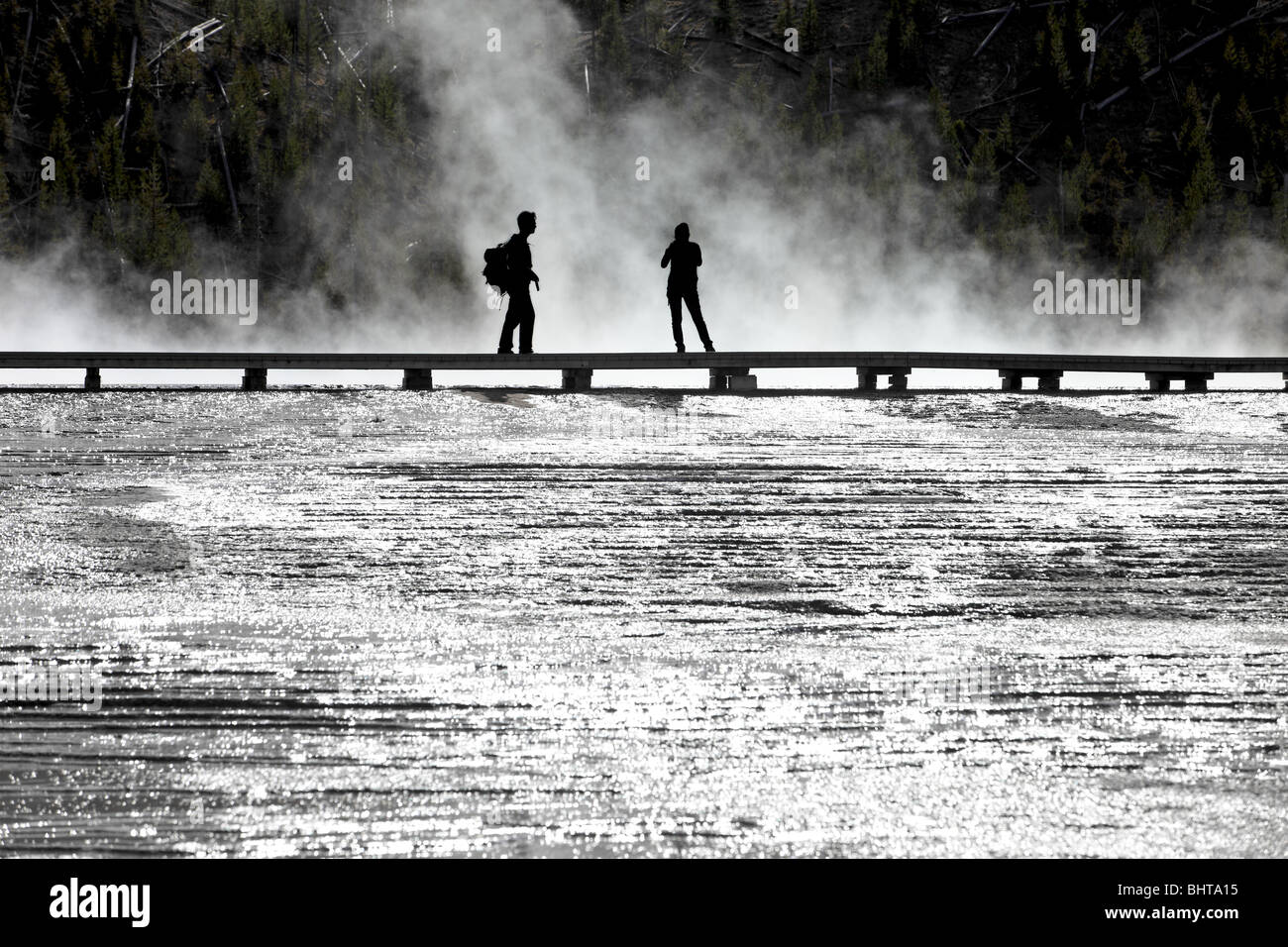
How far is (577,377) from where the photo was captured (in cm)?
1587

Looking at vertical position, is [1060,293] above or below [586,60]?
below

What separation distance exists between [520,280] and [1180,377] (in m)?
7.30

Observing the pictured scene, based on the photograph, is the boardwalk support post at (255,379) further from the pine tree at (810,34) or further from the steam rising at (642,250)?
the pine tree at (810,34)

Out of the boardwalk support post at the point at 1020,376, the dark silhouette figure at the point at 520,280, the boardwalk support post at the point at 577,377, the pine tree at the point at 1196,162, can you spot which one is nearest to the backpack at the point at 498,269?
the dark silhouette figure at the point at 520,280

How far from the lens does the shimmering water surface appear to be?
129 inches

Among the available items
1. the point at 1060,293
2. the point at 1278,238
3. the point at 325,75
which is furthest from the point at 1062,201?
the point at 325,75

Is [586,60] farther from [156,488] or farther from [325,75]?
[156,488]

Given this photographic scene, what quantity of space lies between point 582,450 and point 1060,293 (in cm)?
3889

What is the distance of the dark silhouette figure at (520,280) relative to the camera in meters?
16.0

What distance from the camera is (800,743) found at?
148 inches

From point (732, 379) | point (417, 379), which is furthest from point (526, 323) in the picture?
point (732, 379)

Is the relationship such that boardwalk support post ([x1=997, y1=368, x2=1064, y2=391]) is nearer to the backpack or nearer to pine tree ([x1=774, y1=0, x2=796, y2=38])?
the backpack

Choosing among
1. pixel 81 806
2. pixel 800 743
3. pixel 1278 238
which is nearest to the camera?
pixel 81 806

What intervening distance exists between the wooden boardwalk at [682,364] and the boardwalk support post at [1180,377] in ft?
0.04
